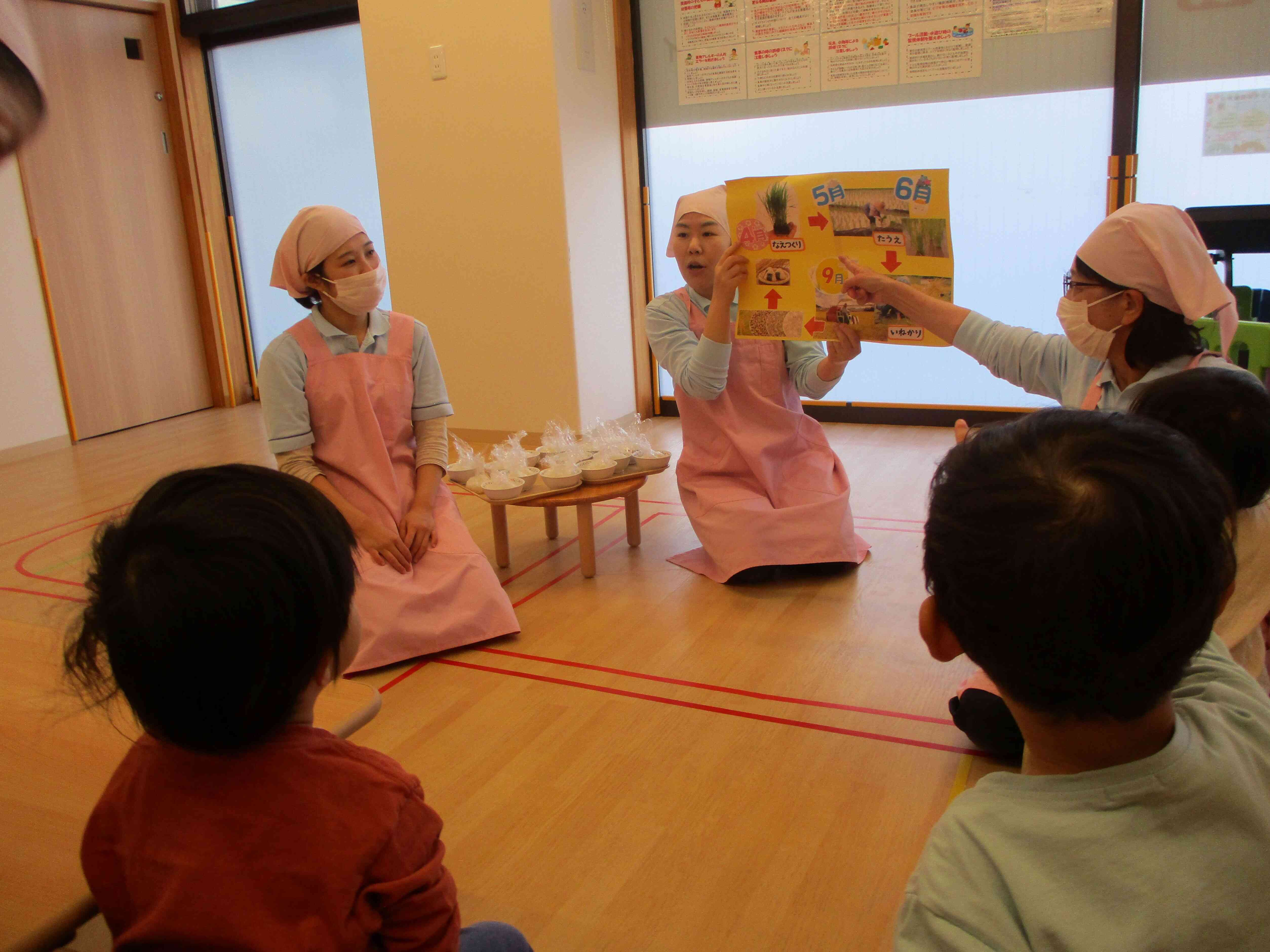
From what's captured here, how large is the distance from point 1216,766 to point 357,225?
2.35m

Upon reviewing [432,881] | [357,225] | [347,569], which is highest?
[357,225]

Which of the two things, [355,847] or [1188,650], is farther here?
[355,847]

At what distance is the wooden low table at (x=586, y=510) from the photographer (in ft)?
9.71

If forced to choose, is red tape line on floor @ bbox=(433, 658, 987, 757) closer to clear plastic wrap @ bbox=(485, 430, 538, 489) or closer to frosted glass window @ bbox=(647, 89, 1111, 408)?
clear plastic wrap @ bbox=(485, 430, 538, 489)

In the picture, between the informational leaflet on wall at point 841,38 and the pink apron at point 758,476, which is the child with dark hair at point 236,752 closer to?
the pink apron at point 758,476

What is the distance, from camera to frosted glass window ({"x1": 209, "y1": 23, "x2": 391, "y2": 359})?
585 centimetres

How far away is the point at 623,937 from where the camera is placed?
153 centimetres

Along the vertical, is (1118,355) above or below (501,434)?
above

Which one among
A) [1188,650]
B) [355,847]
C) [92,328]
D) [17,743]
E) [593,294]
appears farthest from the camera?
[92,328]

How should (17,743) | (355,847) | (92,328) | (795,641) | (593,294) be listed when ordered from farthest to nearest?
(92,328)
(593,294)
(795,641)
(17,743)
(355,847)

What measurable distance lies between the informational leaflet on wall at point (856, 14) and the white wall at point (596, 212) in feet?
3.51

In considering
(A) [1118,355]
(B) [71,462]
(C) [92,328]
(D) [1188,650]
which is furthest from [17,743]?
(C) [92,328]

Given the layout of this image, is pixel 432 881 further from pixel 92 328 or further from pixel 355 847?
pixel 92 328

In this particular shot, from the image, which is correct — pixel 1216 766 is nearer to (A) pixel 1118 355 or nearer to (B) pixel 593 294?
(A) pixel 1118 355
